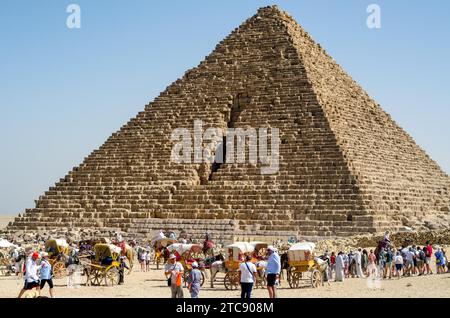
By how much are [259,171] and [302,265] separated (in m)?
18.4

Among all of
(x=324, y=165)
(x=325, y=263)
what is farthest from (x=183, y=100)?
(x=325, y=263)

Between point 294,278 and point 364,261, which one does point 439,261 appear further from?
point 294,278

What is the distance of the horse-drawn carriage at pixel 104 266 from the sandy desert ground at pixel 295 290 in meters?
0.40

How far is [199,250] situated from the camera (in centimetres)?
2495

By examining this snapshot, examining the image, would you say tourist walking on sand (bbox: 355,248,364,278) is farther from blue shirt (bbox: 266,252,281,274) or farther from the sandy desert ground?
blue shirt (bbox: 266,252,281,274)

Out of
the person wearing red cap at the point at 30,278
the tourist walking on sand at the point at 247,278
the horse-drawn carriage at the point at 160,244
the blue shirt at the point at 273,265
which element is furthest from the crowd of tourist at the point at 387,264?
the person wearing red cap at the point at 30,278

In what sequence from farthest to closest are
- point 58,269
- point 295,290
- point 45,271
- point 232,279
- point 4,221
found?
point 4,221, point 58,269, point 232,279, point 295,290, point 45,271

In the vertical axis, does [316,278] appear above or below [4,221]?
above

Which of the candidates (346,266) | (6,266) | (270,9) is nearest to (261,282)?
(346,266)

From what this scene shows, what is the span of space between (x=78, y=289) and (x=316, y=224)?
1642 centimetres

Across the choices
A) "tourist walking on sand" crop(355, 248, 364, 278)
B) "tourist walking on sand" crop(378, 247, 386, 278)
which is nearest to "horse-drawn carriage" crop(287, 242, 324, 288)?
"tourist walking on sand" crop(355, 248, 364, 278)

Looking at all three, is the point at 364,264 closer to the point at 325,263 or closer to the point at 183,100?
the point at 325,263

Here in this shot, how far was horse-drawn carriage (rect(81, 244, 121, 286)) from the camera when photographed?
68.0 ft

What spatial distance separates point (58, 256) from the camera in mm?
23438
